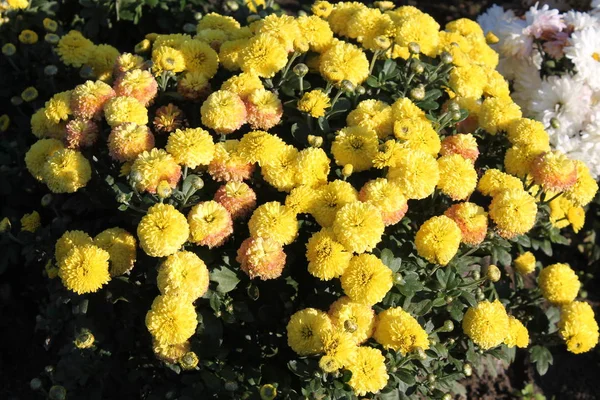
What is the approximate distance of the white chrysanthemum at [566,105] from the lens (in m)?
3.20

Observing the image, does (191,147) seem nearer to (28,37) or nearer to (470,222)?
(470,222)

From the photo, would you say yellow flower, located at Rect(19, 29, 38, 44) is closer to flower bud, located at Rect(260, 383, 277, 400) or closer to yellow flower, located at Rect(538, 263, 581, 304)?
flower bud, located at Rect(260, 383, 277, 400)

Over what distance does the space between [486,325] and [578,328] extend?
0.60 metres

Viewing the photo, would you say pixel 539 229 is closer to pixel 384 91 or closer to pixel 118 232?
pixel 384 91

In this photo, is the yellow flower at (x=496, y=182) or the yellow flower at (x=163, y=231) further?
the yellow flower at (x=496, y=182)

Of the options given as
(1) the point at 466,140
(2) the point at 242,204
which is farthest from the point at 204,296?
(1) the point at 466,140

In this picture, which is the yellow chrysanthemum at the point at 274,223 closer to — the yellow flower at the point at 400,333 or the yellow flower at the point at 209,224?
the yellow flower at the point at 209,224

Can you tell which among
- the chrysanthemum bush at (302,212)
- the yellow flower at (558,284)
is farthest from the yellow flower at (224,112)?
the yellow flower at (558,284)

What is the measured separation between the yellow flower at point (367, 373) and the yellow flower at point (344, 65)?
1106 mm

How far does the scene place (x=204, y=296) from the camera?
7.18ft

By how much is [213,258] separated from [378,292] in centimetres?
60

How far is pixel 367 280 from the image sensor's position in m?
2.08

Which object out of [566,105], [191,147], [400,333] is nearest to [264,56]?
[191,147]

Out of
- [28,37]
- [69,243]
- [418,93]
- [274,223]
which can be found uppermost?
[418,93]
